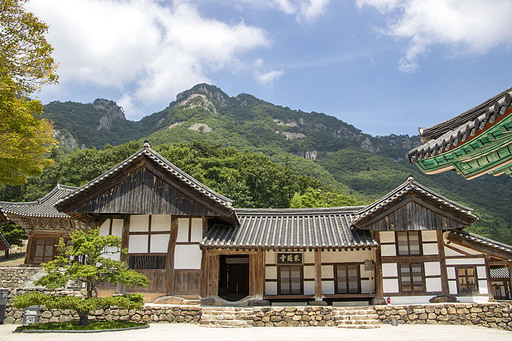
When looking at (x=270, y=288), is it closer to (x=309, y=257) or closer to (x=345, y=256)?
(x=309, y=257)

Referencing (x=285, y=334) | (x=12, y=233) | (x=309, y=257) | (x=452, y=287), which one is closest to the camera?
(x=285, y=334)

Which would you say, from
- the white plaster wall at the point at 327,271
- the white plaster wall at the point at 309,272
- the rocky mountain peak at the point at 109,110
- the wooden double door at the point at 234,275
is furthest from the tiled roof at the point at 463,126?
the rocky mountain peak at the point at 109,110

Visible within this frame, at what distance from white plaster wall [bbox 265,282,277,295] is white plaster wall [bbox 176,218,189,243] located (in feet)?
16.0

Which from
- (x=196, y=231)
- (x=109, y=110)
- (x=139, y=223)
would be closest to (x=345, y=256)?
(x=196, y=231)

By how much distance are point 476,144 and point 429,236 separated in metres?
16.2

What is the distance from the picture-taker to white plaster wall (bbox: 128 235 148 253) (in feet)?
62.7

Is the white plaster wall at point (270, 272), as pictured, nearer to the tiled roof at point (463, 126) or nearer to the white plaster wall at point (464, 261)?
the white plaster wall at point (464, 261)

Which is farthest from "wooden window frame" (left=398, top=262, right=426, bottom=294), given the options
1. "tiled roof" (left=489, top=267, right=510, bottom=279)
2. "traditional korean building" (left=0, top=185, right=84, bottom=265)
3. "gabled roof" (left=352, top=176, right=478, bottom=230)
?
"traditional korean building" (left=0, top=185, right=84, bottom=265)

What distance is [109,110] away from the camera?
477 ft

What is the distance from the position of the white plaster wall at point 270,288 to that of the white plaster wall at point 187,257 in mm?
3859

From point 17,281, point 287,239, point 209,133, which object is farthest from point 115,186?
point 209,133

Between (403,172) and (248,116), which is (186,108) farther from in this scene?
(403,172)

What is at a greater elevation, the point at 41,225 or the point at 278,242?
the point at 41,225

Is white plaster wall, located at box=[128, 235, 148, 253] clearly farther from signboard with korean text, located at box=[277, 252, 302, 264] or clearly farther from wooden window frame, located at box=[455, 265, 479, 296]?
wooden window frame, located at box=[455, 265, 479, 296]
